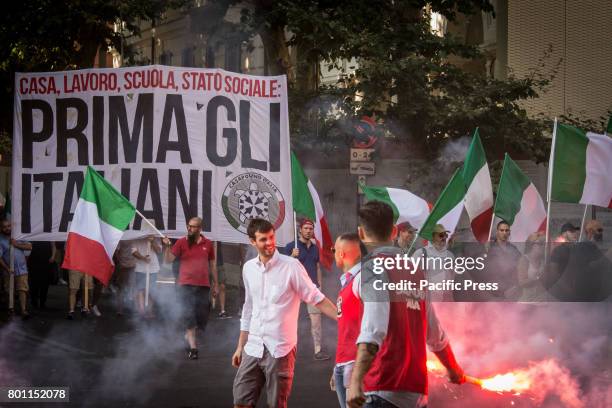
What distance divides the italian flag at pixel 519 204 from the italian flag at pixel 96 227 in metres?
3.81

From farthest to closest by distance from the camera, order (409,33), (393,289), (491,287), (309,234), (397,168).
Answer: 1. (397,168)
2. (409,33)
3. (309,234)
4. (491,287)
5. (393,289)

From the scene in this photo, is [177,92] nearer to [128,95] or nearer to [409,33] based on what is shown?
[128,95]

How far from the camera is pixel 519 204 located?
Result: 10812 millimetres

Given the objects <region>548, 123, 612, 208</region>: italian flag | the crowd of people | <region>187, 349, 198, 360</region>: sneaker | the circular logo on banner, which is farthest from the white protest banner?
<region>548, 123, 612, 208</region>: italian flag

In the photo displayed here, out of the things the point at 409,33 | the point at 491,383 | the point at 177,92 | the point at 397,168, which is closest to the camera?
the point at 491,383

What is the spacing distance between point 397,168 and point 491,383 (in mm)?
11700

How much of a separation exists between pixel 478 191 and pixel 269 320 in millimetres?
3594

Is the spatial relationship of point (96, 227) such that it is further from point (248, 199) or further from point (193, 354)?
point (193, 354)

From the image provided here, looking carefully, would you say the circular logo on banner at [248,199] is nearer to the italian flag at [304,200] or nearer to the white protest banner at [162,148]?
the white protest banner at [162,148]

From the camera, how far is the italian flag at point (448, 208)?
801 cm

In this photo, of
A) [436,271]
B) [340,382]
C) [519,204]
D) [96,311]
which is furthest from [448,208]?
[96,311]

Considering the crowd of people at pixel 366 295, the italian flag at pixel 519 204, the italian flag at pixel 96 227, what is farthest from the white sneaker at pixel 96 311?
the italian flag at pixel 519 204

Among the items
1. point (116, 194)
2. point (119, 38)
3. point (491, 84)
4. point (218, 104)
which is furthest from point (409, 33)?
point (116, 194)

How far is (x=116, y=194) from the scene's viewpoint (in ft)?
32.7
